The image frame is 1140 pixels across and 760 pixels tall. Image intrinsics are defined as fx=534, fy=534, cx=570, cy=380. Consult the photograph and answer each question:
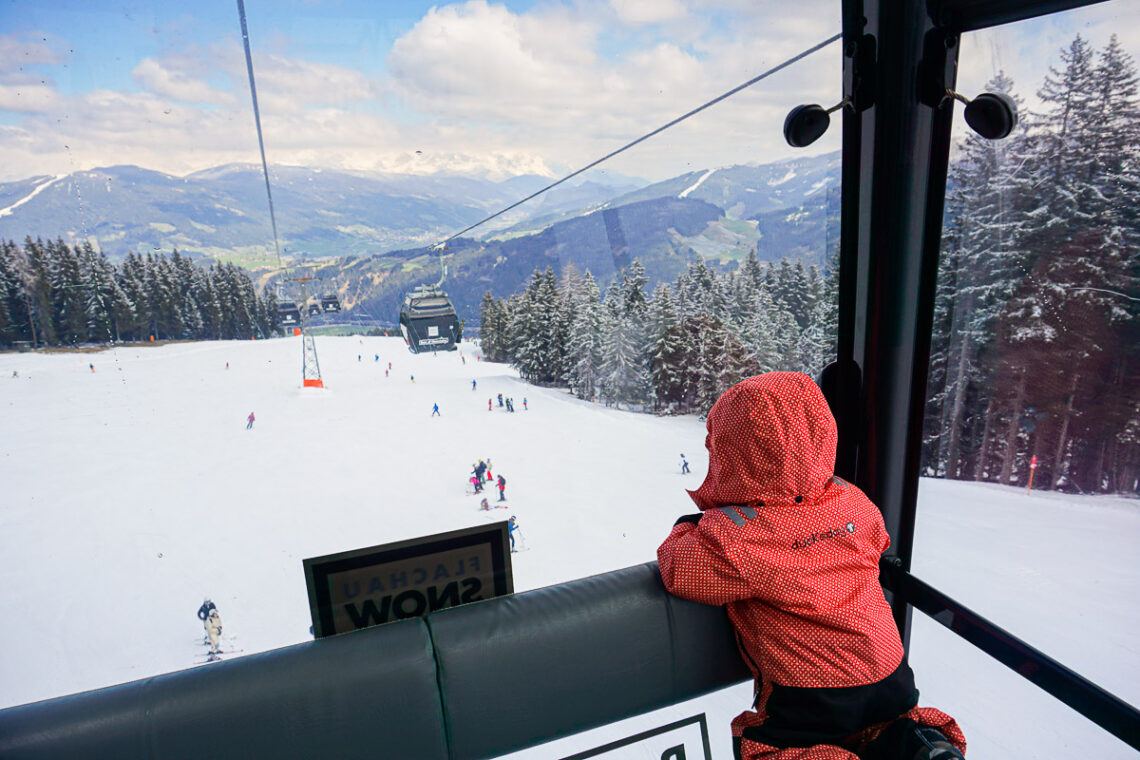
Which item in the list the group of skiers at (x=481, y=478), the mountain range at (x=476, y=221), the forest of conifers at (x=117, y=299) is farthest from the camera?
the group of skiers at (x=481, y=478)

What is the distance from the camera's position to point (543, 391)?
229 centimetres

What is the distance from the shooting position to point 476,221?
218cm

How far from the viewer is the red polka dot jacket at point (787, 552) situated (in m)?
1.01

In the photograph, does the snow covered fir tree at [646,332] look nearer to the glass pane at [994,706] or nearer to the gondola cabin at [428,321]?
the gondola cabin at [428,321]

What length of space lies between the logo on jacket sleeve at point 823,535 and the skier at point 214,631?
183cm

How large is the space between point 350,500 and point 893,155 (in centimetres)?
215

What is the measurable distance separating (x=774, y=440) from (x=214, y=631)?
6.14ft

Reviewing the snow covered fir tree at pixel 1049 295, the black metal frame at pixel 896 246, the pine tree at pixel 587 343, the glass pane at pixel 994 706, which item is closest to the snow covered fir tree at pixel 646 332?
the pine tree at pixel 587 343

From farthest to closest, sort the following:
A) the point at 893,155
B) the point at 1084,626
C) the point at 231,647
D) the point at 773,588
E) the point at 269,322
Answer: the point at 269,322 < the point at 231,647 < the point at 893,155 < the point at 1084,626 < the point at 773,588

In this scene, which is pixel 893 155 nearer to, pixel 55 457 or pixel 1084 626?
pixel 1084 626

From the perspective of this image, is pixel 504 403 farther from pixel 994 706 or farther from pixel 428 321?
pixel 994 706

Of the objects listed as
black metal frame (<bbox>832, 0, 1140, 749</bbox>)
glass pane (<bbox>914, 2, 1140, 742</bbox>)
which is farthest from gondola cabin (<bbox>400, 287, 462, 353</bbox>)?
glass pane (<bbox>914, 2, 1140, 742</bbox>)

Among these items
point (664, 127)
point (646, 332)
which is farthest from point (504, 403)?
point (664, 127)

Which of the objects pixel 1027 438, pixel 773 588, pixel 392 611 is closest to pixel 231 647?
pixel 392 611
